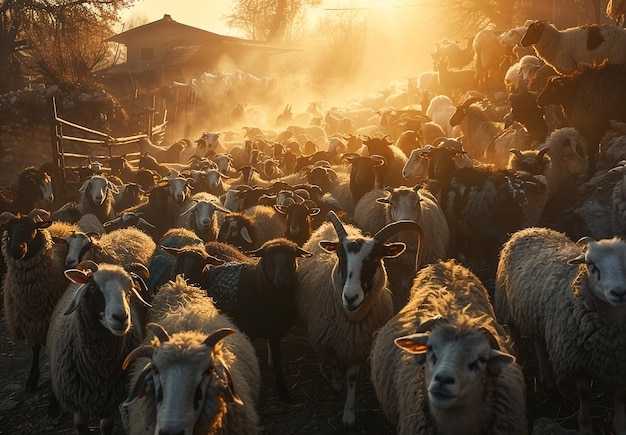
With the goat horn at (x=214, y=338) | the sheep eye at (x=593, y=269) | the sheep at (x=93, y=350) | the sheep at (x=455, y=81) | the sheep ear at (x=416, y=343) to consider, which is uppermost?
the sheep at (x=455, y=81)

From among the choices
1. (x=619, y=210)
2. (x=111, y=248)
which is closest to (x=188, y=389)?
(x=111, y=248)

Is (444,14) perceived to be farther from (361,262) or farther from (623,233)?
(361,262)

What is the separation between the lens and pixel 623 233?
631cm

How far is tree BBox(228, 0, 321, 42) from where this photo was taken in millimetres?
57156

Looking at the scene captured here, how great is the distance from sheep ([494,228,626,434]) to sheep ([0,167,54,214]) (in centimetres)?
836

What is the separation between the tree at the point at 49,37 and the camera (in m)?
23.7

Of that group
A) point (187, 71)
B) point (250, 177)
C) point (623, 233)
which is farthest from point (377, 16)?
point (623, 233)

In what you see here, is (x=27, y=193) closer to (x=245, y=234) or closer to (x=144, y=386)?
(x=245, y=234)

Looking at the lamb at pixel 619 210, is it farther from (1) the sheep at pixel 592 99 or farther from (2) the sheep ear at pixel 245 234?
(2) the sheep ear at pixel 245 234

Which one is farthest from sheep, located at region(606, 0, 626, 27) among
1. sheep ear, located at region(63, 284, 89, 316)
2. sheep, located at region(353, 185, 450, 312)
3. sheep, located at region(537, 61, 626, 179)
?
sheep ear, located at region(63, 284, 89, 316)

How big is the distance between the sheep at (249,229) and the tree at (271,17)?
167 feet

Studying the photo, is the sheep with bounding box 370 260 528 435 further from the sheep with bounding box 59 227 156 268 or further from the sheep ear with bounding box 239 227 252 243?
the sheep ear with bounding box 239 227 252 243

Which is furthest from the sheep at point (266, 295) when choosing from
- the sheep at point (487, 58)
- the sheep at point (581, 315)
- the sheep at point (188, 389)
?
the sheep at point (487, 58)

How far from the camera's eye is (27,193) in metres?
10.1
